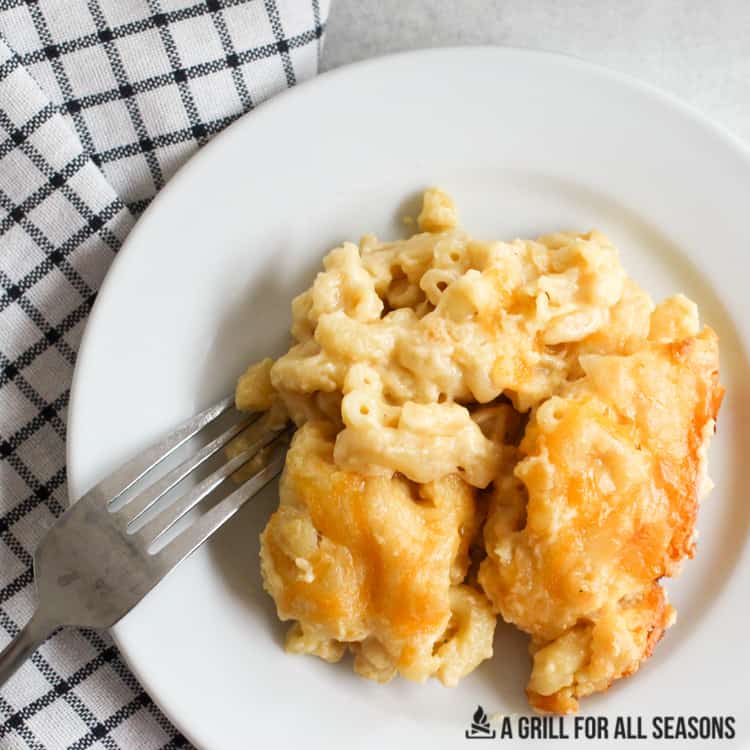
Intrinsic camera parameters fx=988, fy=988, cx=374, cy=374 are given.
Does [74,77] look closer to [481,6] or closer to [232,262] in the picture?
[232,262]

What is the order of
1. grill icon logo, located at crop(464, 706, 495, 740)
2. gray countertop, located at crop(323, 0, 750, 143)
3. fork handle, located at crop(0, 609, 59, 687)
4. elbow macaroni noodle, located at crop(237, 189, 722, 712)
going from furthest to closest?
gray countertop, located at crop(323, 0, 750, 143), grill icon logo, located at crop(464, 706, 495, 740), fork handle, located at crop(0, 609, 59, 687), elbow macaroni noodle, located at crop(237, 189, 722, 712)

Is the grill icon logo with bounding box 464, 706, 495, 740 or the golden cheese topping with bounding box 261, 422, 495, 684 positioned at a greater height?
the golden cheese topping with bounding box 261, 422, 495, 684

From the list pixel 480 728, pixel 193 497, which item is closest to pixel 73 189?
pixel 193 497

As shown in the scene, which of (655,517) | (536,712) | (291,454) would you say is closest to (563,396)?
(655,517)

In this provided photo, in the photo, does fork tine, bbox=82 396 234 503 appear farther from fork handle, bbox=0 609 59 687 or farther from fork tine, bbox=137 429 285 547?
fork handle, bbox=0 609 59 687

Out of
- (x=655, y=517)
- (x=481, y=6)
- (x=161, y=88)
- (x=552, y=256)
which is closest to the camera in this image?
(x=655, y=517)

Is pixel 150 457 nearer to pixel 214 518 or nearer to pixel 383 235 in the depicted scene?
pixel 214 518

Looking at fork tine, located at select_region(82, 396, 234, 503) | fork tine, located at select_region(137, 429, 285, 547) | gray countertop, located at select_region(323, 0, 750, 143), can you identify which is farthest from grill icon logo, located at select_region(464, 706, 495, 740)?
gray countertop, located at select_region(323, 0, 750, 143)
